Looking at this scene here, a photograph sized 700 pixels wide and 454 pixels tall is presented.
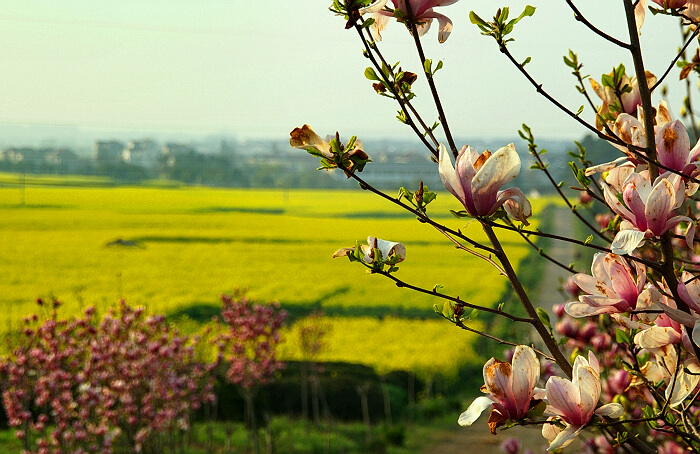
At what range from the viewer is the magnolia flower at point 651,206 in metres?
0.59

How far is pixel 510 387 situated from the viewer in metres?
0.58

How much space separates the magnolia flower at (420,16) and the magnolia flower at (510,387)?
0.27 metres

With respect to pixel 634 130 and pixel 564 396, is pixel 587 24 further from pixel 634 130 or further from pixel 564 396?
pixel 564 396

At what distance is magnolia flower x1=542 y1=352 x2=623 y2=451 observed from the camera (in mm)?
574

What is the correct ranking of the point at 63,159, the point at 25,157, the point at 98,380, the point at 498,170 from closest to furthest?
the point at 498,170 → the point at 98,380 → the point at 25,157 → the point at 63,159

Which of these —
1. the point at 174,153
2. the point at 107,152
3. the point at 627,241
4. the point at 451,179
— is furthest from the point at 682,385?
the point at 174,153

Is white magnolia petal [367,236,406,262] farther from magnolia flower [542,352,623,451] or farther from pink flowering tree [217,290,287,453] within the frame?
pink flowering tree [217,290,287,453]

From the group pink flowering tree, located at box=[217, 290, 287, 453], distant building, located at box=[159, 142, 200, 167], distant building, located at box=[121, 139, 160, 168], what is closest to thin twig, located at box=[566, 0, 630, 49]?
pink flowering tree, located at box=[217, 290, 287, 453]

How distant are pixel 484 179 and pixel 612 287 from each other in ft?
0.55

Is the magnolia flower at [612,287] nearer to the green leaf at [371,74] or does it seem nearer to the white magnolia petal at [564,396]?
the white magnolia petal at [564,396]

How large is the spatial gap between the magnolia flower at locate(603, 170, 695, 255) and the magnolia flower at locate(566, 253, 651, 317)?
4 cm

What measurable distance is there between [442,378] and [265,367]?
3.14m

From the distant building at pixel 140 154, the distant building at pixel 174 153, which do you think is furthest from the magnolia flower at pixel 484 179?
the distant building at pixel 174 153

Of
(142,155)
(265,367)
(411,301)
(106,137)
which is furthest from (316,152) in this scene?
(106,137)
